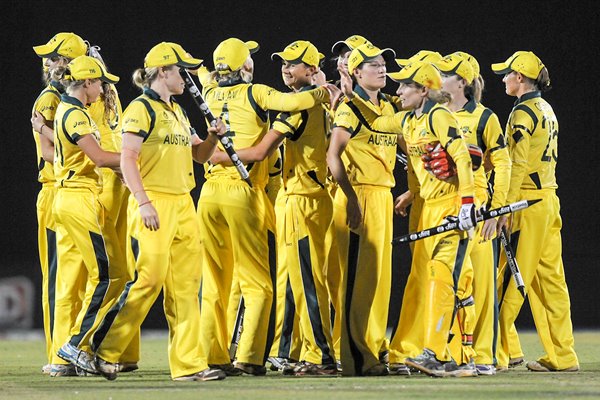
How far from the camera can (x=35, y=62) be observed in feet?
44.2

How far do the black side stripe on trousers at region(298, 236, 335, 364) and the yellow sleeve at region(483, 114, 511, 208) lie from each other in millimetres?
1102

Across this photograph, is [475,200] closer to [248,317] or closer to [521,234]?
[521,234]

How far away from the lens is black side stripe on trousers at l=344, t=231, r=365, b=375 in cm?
764

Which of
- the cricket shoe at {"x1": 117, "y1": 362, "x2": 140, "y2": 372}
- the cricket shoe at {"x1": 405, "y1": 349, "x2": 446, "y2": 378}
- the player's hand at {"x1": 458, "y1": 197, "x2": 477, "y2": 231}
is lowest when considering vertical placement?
the cricket shoe at {"x1": 117, "y1": 362, "x2": 140, "y2": 372}

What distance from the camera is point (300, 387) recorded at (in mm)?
6953

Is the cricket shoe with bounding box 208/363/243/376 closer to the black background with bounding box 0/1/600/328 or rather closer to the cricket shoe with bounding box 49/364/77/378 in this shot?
the cricket shoe with bounding box 49/364/77/378

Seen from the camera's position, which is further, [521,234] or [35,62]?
[35,62]

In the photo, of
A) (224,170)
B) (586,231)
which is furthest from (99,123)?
(586,231)

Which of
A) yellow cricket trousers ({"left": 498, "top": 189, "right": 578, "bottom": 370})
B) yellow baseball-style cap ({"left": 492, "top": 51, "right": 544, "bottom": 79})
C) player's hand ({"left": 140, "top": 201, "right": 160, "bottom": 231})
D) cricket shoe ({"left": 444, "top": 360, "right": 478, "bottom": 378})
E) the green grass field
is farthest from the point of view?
yellow baseball-style cap ({"left": 492, "top": 51, "right": 544, "bottom": 79})

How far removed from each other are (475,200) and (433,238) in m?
0.42

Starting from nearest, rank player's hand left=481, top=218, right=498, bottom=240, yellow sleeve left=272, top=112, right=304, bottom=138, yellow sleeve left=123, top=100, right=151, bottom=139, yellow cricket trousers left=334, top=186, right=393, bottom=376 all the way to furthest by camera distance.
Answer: yellow sleeve left=123, top=100, right=151, bottom=139 < player's hand left=481, top=218, right=498, bottom=240 < yellow cricket trousers left=334, top=186, right=393, bottom=376 < yellow sleeve left=272, top=112, right=304, bottom=138

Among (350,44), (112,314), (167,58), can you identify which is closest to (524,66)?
(350,44)

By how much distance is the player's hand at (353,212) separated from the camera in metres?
7.59

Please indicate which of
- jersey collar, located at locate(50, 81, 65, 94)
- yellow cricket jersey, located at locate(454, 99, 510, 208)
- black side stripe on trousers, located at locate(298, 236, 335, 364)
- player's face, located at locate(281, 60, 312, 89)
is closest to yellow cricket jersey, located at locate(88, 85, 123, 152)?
jersey collar, located at locate(50, 81, 65, 94)
